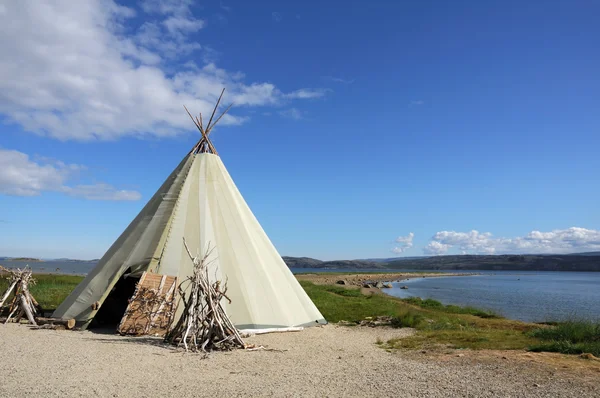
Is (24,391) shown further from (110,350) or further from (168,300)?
(168,300)

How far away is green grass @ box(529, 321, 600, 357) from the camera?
30.9 ft

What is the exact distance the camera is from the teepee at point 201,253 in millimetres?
11945

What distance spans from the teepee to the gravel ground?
1761 millimetres

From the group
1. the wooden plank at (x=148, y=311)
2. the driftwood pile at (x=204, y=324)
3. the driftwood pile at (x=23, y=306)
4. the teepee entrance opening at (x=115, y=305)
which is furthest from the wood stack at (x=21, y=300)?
the driftwood pile at (x=204, y=324)

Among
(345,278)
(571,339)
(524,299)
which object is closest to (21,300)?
(571,339)

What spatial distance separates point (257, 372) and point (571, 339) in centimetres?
811

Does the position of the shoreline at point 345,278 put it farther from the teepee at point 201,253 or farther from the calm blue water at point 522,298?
the teepee at point 201,253

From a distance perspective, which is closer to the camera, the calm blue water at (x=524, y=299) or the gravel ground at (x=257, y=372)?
the gravel ground at (x=257, y=372)

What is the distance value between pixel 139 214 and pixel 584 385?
12.6 metres

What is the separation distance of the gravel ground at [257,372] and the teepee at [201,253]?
176 cm

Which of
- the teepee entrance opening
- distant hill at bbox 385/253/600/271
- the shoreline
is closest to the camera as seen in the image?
the teepee entrance opening

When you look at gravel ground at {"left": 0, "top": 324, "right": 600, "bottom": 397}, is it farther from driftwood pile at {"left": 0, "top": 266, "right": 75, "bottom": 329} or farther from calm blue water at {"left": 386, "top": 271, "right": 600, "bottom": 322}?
calm blue water at {"left": 386, "top": 271, "right": 600, "bottom": 322}

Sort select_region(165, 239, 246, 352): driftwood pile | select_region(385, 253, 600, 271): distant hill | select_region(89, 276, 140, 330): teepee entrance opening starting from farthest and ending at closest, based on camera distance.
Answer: select_region(385, 253, 600, 271): distant hill → select_region(89, 276, 140, 330): teepee entrance opening → select_region(165, 239, 246, 352): driftwood pile

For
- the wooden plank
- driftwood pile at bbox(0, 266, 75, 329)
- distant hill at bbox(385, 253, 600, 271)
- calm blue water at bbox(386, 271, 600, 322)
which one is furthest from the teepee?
distant hill at bbox(385, 253, 600, 271)
